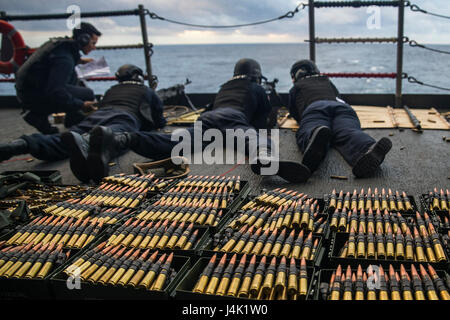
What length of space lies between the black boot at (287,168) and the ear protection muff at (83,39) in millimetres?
4141

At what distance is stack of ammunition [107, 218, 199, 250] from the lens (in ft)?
9.03

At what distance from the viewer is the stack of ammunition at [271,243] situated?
255 cm

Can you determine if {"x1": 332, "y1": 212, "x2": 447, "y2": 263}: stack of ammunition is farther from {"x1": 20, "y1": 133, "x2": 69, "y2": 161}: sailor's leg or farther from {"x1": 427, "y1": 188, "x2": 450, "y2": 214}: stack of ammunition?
{"x1": 20, "y1": 133, "x2": 69, "y2": 161}: sailor's leg

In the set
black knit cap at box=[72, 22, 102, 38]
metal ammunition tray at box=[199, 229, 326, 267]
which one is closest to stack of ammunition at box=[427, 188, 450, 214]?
metal ammunition tray at box=[199, 229, 326, 267]

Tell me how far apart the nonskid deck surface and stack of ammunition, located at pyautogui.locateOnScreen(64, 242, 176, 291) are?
1853 mm

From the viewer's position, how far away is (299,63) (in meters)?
6.75

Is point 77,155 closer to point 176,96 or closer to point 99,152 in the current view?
point 99,152

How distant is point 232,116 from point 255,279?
3.61 metres

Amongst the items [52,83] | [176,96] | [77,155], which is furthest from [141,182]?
[176,96]

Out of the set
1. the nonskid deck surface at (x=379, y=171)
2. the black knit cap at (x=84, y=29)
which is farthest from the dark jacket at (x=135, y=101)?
the black knit cap at (x=84, y=29)

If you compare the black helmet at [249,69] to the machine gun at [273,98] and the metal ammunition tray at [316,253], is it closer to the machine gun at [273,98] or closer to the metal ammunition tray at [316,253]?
the machine gun at [273,98]

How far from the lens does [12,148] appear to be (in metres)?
5.00

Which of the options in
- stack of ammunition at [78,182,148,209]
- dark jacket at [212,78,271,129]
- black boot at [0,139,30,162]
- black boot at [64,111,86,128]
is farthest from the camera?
black boot at [64,111,86,128]

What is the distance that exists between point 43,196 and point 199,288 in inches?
102
